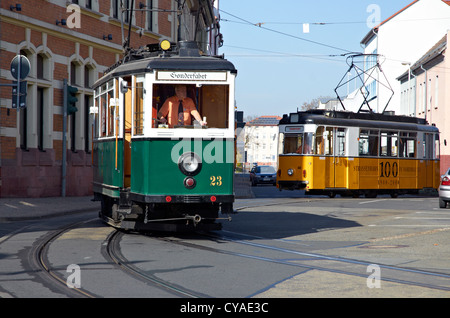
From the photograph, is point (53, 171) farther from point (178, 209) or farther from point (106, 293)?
point (106, 293)

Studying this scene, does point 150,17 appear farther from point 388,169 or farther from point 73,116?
point 388,169

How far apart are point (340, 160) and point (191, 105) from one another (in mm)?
17808

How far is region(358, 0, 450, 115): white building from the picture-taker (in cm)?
6800

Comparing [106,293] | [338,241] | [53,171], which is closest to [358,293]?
[106,293]

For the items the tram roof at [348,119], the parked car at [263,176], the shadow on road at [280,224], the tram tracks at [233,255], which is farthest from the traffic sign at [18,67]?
the parked car at [263,176]

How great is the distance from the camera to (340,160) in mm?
30203

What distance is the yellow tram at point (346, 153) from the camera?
29922 mm

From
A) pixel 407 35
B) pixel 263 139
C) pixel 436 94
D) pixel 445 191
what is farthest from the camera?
pixel 263 139

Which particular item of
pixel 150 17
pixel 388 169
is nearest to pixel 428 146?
pixel 388 169

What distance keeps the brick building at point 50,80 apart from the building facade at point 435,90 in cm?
2315

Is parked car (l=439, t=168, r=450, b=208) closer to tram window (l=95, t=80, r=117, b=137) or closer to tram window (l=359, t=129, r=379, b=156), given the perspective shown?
tram window (l=359, t=129, r=379, b=156)

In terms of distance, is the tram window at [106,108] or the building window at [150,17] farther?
the building window at [150,17]

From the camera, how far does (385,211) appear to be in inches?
875

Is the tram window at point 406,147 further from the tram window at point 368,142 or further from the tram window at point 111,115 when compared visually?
the tram window at point 111,115
